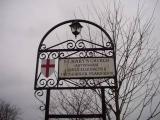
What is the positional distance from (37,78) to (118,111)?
277 cm

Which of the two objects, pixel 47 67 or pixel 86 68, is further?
pixel 47 67

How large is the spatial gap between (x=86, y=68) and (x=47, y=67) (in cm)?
115

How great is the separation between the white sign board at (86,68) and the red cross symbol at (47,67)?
1.05 feet

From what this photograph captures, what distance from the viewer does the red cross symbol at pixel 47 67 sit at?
20.4 feet

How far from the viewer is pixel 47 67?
631cm

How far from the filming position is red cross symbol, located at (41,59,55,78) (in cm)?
621

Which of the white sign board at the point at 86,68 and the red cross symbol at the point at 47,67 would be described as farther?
the red cross symbol at the point at 47,67

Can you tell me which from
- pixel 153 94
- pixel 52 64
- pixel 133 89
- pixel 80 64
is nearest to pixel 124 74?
pixel 133 89

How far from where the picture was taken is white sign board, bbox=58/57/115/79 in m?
5.87

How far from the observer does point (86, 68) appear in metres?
5.97

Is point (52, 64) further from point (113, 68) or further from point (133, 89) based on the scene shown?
point (133, 89)

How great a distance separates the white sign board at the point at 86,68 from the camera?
19.2 ft

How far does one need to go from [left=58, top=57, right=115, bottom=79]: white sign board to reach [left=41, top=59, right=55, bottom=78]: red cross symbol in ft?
1.05

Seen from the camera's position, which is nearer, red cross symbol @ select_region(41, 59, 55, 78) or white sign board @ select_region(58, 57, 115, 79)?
white sign board @ select_region(58, 57, 115, 79)
